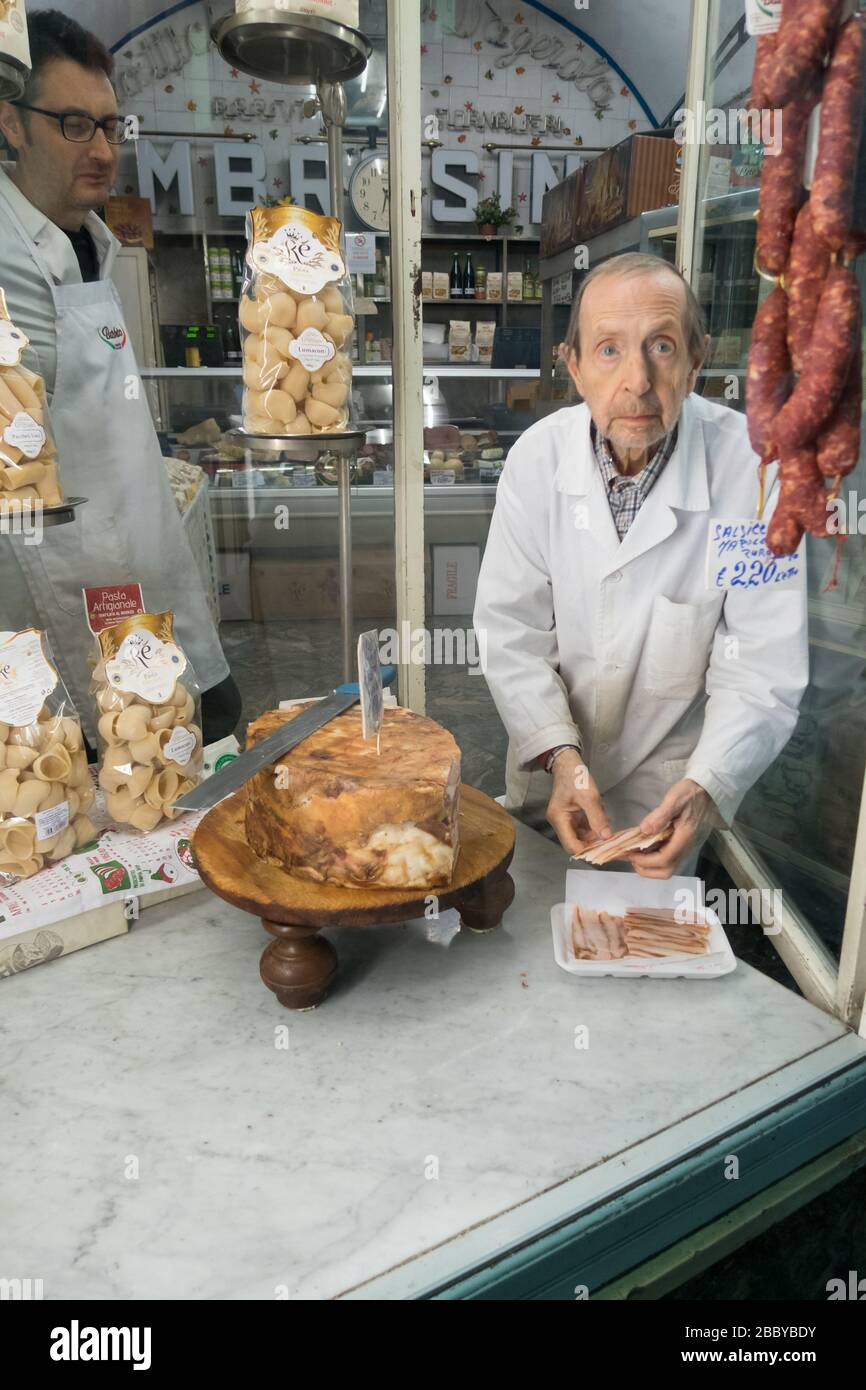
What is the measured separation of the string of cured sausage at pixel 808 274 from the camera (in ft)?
2.15

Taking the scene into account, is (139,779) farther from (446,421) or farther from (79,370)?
(446,421)

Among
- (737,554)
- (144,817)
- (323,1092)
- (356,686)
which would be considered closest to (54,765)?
(144,817)

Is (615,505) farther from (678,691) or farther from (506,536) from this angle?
(678,691)

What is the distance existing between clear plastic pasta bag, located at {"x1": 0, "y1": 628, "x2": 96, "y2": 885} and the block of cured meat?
0.29 metres

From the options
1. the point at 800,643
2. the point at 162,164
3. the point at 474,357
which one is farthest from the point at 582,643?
the point at 162,164

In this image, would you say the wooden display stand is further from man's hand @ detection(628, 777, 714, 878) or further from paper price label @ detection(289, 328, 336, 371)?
paper price label @ detection(289, 328, 336, 371)

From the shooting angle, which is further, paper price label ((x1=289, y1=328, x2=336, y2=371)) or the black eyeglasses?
the black eyeglasses

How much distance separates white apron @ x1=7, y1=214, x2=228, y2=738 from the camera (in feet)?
5.36

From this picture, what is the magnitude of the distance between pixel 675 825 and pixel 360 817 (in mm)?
472

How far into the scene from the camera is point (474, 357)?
1820 mm

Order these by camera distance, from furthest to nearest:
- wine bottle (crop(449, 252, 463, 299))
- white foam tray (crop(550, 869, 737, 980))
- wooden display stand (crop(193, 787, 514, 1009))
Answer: wine bottle (crop(449, 252, 463, 299))
white foam tray (crop(550, 869, 737, 980))
wooden display stand (crop(193, 787, 514, 1009))

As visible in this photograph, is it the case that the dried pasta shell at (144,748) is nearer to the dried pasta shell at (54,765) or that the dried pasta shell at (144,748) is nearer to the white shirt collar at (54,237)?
the dried pasta shell at (54,765)

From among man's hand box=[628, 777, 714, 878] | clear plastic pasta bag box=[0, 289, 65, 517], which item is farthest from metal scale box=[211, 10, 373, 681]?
man's hand box=[628, 777, 714, 878]
